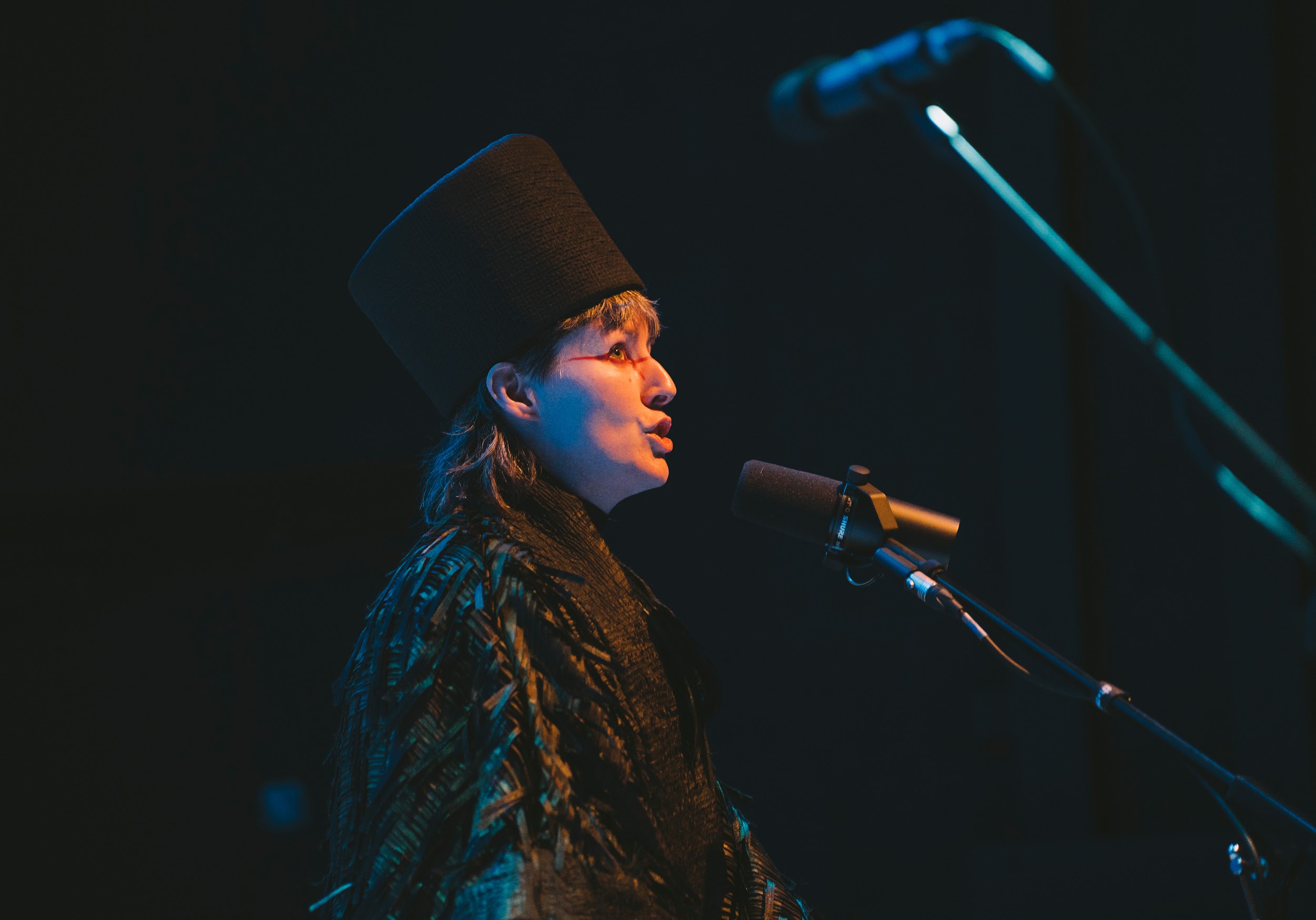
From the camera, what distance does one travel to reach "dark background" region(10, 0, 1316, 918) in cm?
179

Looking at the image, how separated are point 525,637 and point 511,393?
1.39 feet

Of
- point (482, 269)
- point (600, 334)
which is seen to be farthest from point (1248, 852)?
point (482, 269)

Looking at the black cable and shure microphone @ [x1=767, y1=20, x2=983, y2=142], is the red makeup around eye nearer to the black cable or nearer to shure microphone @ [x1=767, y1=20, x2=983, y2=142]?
shure microphone @ [x1=767, y1=20, x2=983, y2=142]

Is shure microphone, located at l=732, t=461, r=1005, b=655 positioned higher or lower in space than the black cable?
higher

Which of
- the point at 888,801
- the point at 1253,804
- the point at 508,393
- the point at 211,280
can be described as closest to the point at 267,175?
the point at 211,280

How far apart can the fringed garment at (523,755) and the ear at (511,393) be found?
0.43 ft

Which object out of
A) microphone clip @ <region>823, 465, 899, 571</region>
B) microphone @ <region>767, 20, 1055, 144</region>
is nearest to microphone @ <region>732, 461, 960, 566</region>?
microphone clip @ <region>823, 465, 899, 571</region>

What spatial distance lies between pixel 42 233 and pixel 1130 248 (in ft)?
8.23

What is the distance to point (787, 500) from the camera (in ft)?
4.20

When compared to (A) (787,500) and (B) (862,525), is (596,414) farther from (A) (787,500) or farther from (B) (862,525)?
(B) (862,525)

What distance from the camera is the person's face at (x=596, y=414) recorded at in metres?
1.37

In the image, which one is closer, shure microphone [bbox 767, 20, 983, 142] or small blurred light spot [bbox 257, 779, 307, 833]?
shure microphone [bbox 767, 20, 983, 142]

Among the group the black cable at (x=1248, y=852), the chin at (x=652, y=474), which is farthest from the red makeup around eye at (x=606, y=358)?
the black cable at (x=1248, y=852)

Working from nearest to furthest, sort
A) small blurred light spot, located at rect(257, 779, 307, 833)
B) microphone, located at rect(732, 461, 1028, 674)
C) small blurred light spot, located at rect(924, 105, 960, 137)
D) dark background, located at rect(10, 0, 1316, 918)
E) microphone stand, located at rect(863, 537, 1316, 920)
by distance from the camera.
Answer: microphone stand, located at rect(863, 537, 1316, 920), microphone, located at rect(732, 461, 1028, 674), small blurred light spot, located at rect(924, 105, 960, 137), small blurred light spot, located at rect(257, 779, 307, 833), dark background, located at rect(10, 0, 1316, 918)
